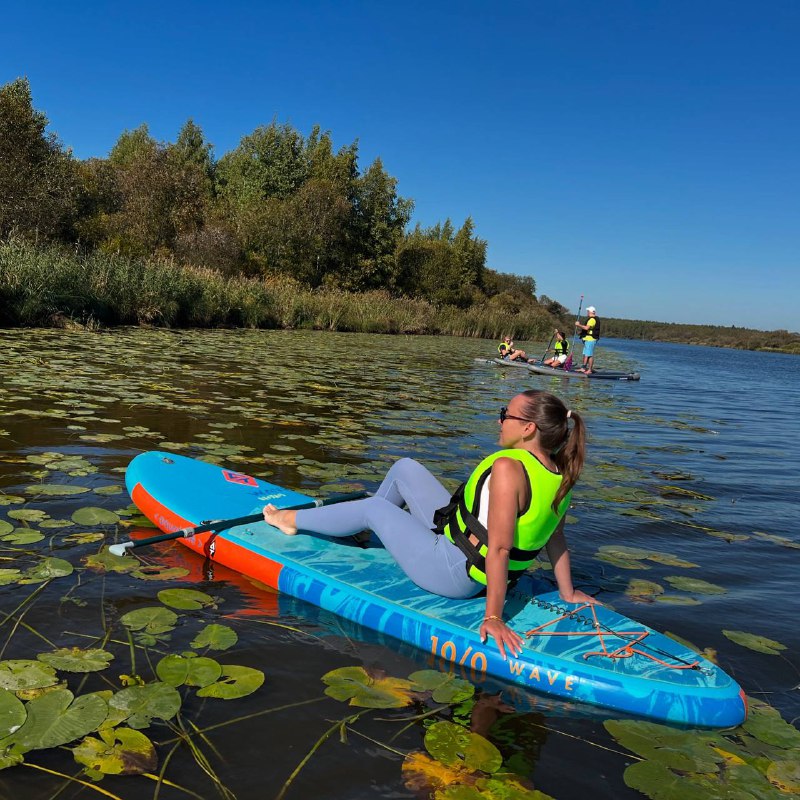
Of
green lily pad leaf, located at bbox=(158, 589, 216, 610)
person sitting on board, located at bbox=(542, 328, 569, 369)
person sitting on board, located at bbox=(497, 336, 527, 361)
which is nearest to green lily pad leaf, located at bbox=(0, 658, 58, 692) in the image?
green lily pad leaf, located at bbox=(158, 589, 216, 610)

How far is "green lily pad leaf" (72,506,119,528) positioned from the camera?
3436 mm

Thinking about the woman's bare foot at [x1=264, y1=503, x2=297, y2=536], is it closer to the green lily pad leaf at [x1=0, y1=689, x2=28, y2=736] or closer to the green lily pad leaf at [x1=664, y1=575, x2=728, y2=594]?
the green lily pad leaf at [x1=0, y1=689, x2=28, y2=736]

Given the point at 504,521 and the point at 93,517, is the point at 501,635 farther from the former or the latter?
the point at 93,517

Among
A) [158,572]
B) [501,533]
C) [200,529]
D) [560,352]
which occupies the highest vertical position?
[560,352]

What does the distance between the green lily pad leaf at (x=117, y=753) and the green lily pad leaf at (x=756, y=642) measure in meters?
2.43

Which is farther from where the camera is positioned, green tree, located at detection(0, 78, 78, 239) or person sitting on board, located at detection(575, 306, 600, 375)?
green tree, located at detection(0, 78, 78, 239)

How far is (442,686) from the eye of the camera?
231cm

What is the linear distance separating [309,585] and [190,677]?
2.49 ft

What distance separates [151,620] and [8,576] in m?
0.72

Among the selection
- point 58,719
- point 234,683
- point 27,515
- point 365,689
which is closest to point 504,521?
point 365,689

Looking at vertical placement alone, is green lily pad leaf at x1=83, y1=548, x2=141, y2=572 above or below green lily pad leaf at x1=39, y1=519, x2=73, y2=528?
below

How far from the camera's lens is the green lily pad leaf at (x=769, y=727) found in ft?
7.06

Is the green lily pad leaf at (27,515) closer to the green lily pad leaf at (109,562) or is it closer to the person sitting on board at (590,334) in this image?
the green lily pad leaf at (109,562)

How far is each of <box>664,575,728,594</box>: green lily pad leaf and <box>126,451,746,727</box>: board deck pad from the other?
93 centimetres
